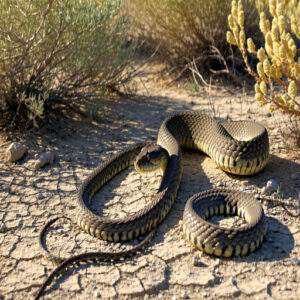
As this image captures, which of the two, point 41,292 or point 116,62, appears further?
point 116,62

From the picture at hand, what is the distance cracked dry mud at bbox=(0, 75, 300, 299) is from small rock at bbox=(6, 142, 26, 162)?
0.09 meters

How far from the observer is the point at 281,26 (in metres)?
4.97

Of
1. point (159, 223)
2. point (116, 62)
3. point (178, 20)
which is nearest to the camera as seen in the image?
point (159, 223)

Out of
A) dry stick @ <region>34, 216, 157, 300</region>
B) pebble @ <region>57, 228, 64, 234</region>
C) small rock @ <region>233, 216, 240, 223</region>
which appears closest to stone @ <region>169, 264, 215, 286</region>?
dry stick @ <region>34, 216, 157, 300</region>

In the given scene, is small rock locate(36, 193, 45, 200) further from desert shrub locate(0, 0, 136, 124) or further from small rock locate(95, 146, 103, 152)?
desert shrub locate(0, 0, 136, 124)

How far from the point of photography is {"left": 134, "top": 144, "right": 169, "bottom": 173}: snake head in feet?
17.3

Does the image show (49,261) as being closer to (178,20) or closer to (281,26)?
(281,26)

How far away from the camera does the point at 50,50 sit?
678 centimetres

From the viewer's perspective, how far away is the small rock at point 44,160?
600 cm

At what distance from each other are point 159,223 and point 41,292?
4.87ft

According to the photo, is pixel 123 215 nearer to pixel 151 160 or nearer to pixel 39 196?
pixel 151 160

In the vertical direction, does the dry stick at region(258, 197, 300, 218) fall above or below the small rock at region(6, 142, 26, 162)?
above

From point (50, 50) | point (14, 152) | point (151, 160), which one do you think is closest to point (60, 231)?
point (151, 160)

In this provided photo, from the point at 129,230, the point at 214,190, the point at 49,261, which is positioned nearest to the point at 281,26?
the point at 214,190
